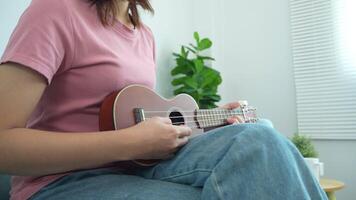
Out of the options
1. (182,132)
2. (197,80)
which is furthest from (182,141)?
(197,80)

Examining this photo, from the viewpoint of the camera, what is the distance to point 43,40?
0.58 meters

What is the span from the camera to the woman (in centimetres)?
52

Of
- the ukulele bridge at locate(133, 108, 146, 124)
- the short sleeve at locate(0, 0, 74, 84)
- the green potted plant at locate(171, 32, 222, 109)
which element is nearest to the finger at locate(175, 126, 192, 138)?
the ukulele bridge at locate(133, 108, 146, 124)

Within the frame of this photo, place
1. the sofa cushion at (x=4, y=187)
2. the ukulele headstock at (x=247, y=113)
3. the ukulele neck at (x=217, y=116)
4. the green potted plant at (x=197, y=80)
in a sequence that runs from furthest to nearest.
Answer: the green potted plant at (x=197, y=80), the ukulele headstock at (x=247, y=113), the ukulele neck at (x=217, y=116), the sofa cushion at (x=4, y=187)

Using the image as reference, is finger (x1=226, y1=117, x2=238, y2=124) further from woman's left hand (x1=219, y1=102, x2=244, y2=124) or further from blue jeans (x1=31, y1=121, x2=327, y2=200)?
blue jeans (x1=31, y1=121, x2=327, y2=200)

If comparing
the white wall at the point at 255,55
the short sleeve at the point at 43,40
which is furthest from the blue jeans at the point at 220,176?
the white wall at the point at 255,55

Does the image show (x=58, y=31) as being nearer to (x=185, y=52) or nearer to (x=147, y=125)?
(x=147, y=125)

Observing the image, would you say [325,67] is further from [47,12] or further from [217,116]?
[47,12]

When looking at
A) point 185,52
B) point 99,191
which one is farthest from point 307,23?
point 99,191

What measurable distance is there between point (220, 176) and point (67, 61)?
1.22ft

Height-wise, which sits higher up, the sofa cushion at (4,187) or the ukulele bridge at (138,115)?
the ukulele bridge at (138,115)

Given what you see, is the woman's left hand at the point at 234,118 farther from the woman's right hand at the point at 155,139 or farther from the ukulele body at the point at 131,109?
the woman's right hand at the point at 155,139

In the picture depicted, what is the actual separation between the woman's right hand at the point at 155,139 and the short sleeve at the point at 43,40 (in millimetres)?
190

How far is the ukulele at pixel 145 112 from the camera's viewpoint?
67cm
